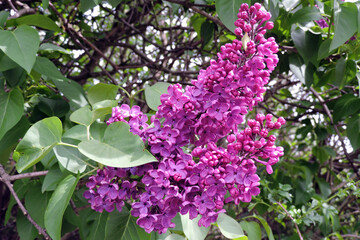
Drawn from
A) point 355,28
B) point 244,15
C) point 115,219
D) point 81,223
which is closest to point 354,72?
point 355,28

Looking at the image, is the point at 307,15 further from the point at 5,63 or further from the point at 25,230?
the point at 25,230

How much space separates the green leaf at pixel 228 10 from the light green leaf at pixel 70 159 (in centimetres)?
54

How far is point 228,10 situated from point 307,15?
0.32 metres

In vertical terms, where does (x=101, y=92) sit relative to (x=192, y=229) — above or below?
above

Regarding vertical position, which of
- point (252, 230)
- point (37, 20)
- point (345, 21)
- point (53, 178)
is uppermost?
point (345, 21)

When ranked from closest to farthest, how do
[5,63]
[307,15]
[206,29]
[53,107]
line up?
[5,63] < [307,15] < [53,107] < [206,29]

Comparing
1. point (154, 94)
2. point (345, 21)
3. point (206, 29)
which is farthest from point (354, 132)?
point (154, 94)

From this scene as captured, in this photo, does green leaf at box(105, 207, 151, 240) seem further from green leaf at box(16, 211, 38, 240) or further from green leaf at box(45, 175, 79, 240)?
green leaf at box(16, 211, 38, 240)

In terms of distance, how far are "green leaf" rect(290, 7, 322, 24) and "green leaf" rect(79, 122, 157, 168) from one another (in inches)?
29.6

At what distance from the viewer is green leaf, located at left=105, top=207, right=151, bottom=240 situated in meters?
0.92

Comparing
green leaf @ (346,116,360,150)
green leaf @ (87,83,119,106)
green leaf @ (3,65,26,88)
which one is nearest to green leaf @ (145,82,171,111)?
green leaf @ (87,83,119,106)

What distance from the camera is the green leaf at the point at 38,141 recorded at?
77 cm

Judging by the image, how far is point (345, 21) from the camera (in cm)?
109

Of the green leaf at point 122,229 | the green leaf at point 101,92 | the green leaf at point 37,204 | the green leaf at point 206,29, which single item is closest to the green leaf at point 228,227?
the green leaf at point 122,229
